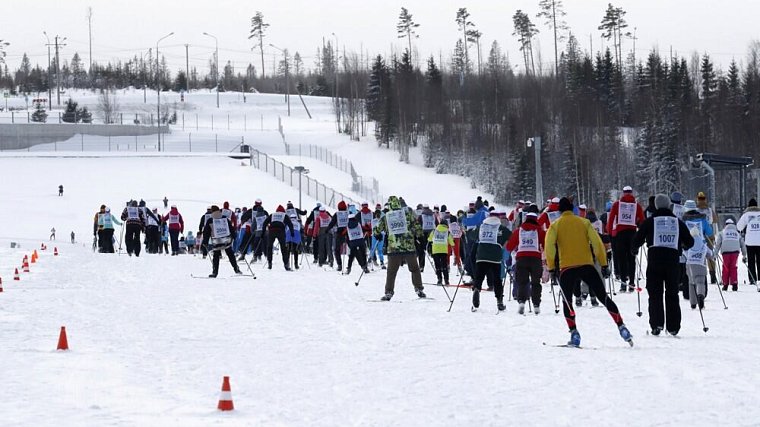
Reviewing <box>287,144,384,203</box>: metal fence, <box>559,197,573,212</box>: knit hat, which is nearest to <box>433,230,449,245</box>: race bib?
<box>559,197,573,212</box>: knit hat

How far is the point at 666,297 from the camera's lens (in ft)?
43.0

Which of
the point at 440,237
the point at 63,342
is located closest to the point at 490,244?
the point at 440,237

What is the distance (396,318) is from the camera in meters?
15.6

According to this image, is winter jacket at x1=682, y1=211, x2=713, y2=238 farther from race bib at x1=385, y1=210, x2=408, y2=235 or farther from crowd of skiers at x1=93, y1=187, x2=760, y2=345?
race bib at x1=385, y1=210, x2=408, y2=235

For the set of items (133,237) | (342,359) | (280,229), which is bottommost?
(342,359)

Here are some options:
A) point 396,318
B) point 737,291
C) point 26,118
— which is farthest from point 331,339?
point 26,118

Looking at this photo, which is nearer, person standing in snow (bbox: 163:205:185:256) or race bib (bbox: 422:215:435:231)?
race bib (bbox: 422:215:435:231)

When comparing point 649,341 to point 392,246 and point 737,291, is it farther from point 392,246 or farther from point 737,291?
point 737,291

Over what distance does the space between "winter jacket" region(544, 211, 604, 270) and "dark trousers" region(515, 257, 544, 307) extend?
3.51m

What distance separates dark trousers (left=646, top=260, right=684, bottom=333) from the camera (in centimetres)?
1302

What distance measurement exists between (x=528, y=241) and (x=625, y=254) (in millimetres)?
4386

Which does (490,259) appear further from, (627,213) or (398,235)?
(627,213)

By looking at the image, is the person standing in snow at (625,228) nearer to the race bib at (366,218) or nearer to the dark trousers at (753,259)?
the dark trousers at (753,259)

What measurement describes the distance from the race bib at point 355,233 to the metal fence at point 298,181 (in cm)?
3566
